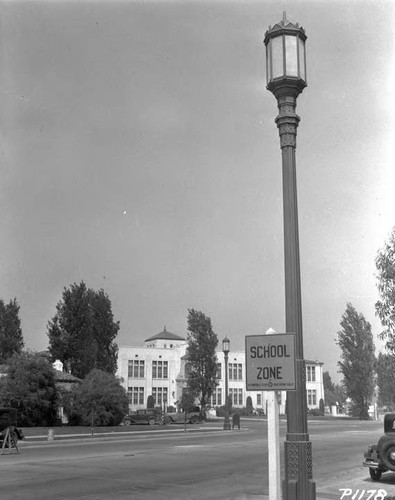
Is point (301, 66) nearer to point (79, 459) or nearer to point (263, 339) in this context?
point (263, 339)

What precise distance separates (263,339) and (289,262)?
4.00 feet

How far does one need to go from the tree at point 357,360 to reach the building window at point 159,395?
28034mm

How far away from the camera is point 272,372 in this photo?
19.8 feet

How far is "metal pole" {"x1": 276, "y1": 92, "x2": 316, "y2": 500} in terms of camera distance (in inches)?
257

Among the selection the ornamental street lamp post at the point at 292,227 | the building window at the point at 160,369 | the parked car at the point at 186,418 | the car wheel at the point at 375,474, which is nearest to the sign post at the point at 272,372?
the ornamental street lamp post at the point at 292,227

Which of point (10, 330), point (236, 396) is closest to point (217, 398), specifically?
point (236, 396)

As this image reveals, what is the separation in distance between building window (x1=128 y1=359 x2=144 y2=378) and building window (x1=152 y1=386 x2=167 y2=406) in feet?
9.58

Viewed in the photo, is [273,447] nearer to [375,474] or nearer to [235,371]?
[375,474]

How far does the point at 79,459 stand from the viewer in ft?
64.6

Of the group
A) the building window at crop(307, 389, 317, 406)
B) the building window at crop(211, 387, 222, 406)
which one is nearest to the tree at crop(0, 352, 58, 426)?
the building window at crop(211, 387, 222, 406)

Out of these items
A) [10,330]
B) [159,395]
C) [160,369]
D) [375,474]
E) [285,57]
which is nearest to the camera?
[285,57]

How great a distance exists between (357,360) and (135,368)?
108 feet

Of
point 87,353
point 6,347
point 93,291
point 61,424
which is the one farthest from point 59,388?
point 6,347

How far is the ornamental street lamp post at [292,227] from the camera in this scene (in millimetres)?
6539
